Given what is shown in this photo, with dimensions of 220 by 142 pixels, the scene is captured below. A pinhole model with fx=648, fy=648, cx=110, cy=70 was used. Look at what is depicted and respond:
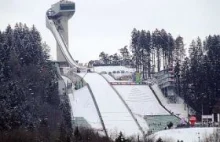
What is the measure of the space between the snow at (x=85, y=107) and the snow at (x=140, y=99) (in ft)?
12.9

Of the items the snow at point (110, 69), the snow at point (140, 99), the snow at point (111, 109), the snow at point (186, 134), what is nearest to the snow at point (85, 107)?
the snow at point (111, 109)

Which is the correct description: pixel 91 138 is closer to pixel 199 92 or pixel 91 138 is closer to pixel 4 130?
pixel 4 130

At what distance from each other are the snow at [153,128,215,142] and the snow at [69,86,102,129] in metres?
8.37

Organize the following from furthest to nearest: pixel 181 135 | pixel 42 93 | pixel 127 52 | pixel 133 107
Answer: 1. pixel 127 52
2. pixel 133 107
3. pixel 42 93
4. pixel 181 135

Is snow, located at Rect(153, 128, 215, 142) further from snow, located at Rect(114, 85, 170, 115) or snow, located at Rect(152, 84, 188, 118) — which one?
snow, located at Rect(152, 84, 188, 118)

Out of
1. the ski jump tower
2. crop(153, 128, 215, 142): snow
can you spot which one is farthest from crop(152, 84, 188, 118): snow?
the ski jump tower

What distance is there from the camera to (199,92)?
65.2m

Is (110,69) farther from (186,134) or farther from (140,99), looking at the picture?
(186,134)

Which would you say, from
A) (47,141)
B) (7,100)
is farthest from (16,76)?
(47,141)

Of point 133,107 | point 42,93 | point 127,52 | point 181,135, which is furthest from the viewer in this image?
point 127,52

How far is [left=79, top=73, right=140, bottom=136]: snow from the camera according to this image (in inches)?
2313

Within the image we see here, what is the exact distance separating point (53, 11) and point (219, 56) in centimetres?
3950

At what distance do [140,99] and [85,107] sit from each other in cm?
690

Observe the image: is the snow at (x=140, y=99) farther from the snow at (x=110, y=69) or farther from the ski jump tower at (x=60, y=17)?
the ski jump tower at (x=60, y=17)
